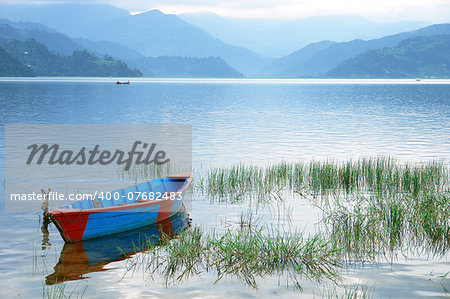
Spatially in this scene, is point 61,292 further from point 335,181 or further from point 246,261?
point 335,181

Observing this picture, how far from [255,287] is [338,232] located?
3.95 m

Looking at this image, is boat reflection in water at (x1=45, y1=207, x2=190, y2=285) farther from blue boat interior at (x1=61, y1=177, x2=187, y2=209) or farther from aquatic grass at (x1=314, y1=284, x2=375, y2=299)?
aquatic grass at (x1=314, y1=284, x2=375, y2=299)

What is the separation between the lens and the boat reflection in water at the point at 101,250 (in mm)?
11758

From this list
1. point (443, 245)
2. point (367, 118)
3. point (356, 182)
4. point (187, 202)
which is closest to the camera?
point (443, 245)

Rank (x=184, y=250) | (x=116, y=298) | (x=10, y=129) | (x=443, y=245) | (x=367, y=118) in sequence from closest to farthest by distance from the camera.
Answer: (x=116, y=298) → (x=184, y=250) → (x=443, y=245) → (x=10, y=129) → (x=367, y=118)

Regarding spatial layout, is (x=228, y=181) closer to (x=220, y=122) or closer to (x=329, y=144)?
(x=329, y=144)

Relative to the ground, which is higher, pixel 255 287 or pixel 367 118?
pixel 367 118

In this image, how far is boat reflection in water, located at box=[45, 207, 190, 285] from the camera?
1176cm

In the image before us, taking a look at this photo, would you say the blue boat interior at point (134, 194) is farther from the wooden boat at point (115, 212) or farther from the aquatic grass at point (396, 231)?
the aquatic grass at point (396, 231)

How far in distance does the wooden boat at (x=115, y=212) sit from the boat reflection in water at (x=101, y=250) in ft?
0.74

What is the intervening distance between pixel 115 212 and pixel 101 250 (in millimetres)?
1358

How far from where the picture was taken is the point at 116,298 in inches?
404

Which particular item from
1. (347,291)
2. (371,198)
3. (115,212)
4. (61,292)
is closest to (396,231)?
(371,198)

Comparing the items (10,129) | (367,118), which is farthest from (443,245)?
(367,118)
